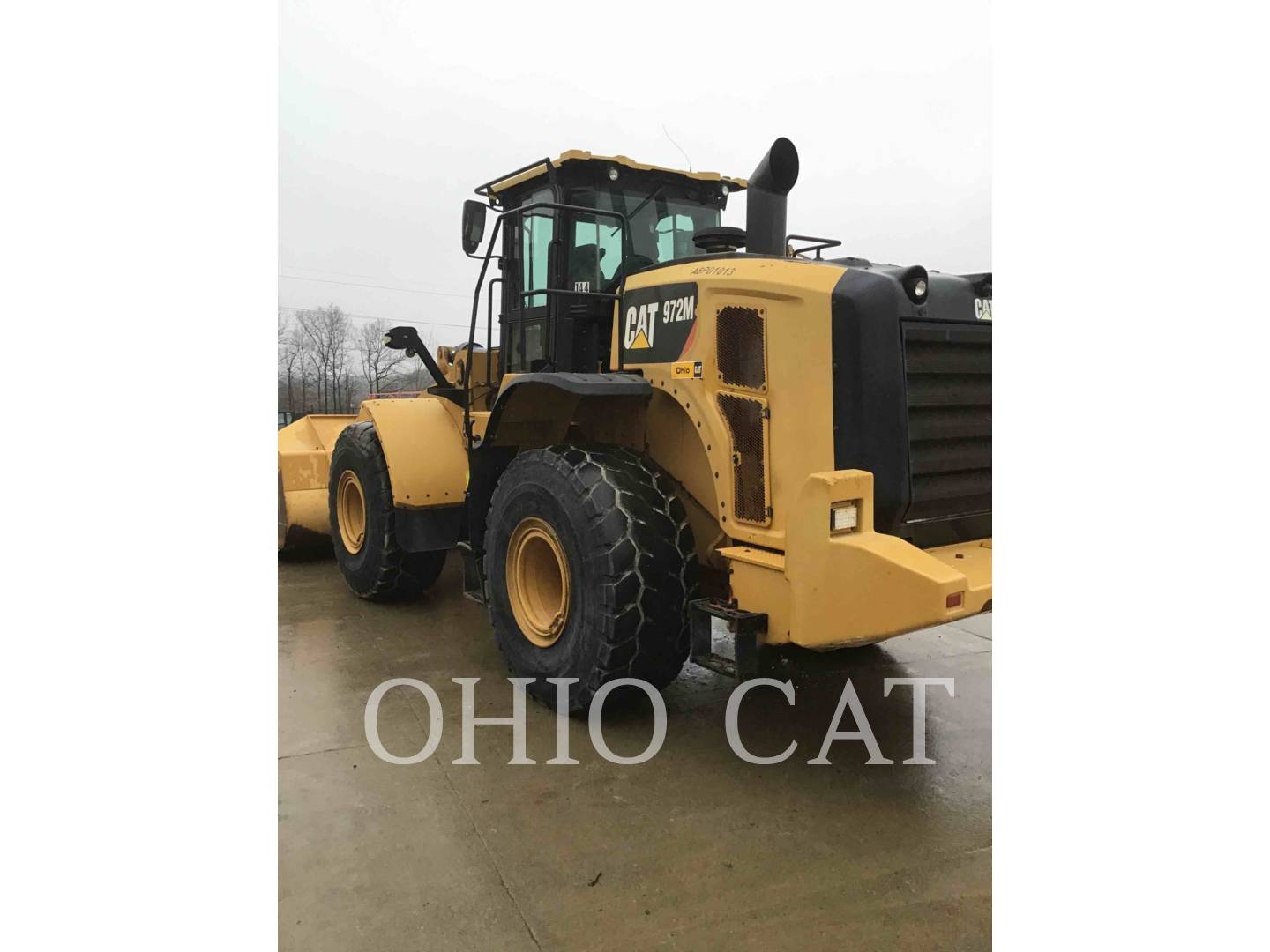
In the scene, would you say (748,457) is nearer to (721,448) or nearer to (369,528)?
(721,448)

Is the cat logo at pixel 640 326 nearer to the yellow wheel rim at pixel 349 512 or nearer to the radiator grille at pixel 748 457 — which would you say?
the radiator grille at pixel 748 457

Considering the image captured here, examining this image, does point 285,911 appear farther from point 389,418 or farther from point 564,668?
point 389,418

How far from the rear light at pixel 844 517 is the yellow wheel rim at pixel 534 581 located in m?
1.47

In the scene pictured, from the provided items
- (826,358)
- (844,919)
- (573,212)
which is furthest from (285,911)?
(573,212)

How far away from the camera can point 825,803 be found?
11.2ft

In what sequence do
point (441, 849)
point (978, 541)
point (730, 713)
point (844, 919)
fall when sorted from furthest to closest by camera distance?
point (730, 713) → point (978, 541) → point (441, 849) → point (844, 919)

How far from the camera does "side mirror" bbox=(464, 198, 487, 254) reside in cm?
513

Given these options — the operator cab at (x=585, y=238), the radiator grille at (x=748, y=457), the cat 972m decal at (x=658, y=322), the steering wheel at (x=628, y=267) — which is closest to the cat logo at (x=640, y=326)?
the cat 972m decal at (x=658, y=322)

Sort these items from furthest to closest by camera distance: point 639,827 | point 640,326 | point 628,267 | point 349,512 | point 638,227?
point 349,512
point 638,227
point 628,267
point 640,326
point 639,827

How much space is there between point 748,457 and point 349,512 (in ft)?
12.5

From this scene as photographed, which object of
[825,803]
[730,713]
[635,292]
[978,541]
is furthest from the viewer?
[635,292]

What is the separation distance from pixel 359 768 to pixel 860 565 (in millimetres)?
2099

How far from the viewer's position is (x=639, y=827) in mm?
3209

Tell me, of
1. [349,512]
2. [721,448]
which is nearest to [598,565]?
[721,448]
